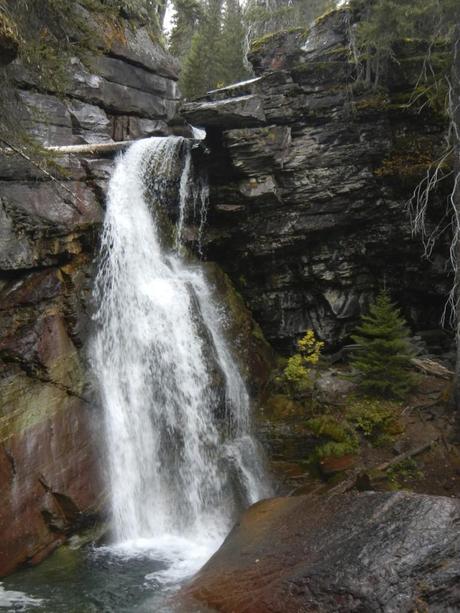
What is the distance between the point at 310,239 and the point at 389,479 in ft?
20.3

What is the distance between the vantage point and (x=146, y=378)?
10.1 metres

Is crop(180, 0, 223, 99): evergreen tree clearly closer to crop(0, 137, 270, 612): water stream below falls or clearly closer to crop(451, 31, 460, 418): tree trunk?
crop(0, 137, 270, 612): water stream below falls

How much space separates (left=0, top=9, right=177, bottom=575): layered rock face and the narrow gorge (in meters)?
0.04

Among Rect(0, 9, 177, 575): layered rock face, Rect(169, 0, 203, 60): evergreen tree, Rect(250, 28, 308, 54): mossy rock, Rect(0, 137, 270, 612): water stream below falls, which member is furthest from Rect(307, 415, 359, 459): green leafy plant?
Rect(169, 0, 203, 60): evergreen tree

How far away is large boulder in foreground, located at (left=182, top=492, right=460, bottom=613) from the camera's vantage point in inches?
199

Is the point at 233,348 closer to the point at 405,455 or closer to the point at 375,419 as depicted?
the point at 375,419

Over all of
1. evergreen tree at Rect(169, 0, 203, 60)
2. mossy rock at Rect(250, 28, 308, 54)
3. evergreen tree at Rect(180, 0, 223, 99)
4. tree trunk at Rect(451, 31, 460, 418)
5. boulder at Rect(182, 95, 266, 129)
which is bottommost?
tree trunk at Rect(451, 31, 460, 418)

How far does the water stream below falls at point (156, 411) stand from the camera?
8.09 m

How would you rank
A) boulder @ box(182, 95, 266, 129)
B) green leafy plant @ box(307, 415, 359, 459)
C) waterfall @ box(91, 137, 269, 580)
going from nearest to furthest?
waterfall @ box(91, 137, 269, 580) → green leafy plant @ box(307, 415, 359, 459) → boulder @ box(182, 95, 266, 129)

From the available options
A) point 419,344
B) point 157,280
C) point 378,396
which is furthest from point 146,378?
point 419,344

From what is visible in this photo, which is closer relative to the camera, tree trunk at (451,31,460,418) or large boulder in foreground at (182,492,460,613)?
large boulder in foreground at (182,492,460,613)

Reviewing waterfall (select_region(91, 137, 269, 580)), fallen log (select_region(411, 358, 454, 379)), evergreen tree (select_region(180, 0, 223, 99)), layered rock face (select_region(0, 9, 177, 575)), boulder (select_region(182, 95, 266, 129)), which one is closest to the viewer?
layered rock face (select_region(0, 9, 177, 575))

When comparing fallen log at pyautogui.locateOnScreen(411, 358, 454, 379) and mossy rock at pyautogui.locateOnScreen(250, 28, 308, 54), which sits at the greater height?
mossy rock at pyautogui.locateOnScreen(250, 28, 308, 54)

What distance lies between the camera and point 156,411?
9914 millimetres
